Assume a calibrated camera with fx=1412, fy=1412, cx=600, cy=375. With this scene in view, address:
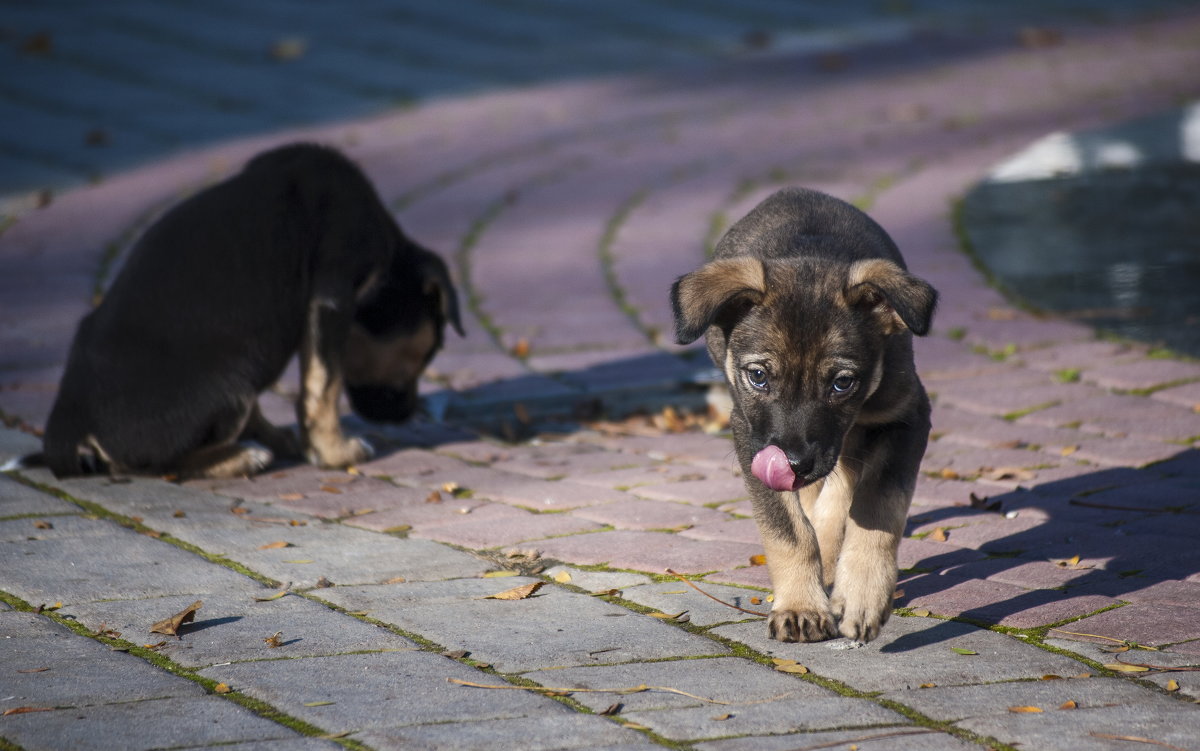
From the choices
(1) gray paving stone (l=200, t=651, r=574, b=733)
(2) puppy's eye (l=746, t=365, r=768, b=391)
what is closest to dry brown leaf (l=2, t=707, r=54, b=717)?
(1) gray paving stone (l=200, t=651, r=574, b=733)

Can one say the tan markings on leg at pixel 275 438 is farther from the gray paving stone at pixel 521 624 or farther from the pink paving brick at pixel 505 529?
the gray paving stone at pixel 521 624

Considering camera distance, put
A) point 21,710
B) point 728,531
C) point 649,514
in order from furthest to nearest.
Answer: point 649,514, point 728,531, point 21,710

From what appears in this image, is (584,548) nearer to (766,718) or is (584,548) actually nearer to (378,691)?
(378,691)

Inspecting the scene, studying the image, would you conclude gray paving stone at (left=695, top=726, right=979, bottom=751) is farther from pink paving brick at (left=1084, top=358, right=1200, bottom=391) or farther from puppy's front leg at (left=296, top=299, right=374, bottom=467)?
pink paving brick at (left=1084, top=358, right=1200, bottom=391)

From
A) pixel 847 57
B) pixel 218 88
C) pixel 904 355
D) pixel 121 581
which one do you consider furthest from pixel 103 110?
pixel 904 355

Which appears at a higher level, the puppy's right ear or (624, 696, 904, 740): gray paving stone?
the puppy's right ear

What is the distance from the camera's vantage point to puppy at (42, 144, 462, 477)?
5723 millimetres

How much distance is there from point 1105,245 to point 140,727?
7.49 metres

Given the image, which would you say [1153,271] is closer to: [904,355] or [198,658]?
[904,355]

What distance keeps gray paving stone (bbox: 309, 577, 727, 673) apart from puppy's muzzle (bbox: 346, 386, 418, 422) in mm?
2075

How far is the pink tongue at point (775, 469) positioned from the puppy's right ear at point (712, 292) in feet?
1.36

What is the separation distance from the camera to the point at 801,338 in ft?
13.3

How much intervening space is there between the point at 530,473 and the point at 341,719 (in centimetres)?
252

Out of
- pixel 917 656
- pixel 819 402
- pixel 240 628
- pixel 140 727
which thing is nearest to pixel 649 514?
pixel 819 402
